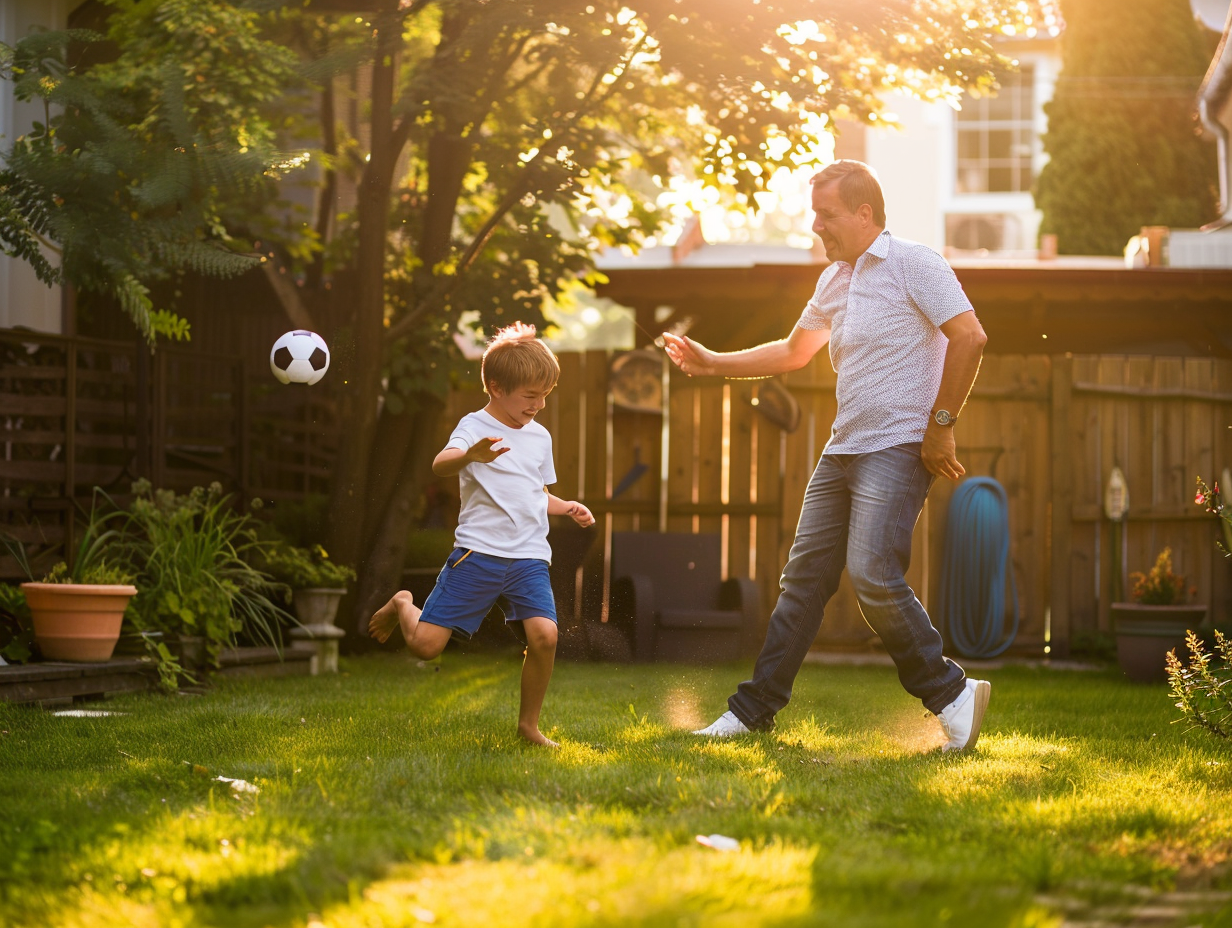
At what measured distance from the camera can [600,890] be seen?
240cm

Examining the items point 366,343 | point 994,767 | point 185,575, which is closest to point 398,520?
point 366,343

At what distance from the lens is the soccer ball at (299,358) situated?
5.84 meters

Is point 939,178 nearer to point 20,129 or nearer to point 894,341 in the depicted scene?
point 20,129

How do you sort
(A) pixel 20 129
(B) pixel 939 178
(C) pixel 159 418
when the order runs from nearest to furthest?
(C) pixel 159 418 → (A) pixel 20 129 → (B) pixel 939 178

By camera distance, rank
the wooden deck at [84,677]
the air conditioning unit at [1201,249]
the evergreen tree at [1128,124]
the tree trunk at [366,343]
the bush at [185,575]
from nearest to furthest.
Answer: the wooden deck at [84,677]
the bush at [185,575]
the tree trunk at [366,343]
the air conditioning unit at [1201,249]
the evergreen tree at [1128,124]

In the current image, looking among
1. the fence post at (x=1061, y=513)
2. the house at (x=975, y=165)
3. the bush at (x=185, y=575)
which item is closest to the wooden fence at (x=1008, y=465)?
the fence post at (x=1061, y=513)

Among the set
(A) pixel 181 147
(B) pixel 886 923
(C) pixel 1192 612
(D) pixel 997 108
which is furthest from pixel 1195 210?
(B) pixel 886 923

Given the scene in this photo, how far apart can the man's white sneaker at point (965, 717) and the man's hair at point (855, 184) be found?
162 centimetres

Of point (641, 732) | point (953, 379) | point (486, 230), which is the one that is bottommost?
point (641, 732)

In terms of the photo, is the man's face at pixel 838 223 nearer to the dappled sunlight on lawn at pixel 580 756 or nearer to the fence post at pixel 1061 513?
the dappled sunlight on lawn at pixel 580 756

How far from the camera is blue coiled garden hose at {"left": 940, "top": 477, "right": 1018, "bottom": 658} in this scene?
28.9ft

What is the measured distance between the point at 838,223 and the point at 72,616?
3.58m

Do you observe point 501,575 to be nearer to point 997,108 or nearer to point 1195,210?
point 1195,210

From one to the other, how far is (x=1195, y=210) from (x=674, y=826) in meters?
20.3
